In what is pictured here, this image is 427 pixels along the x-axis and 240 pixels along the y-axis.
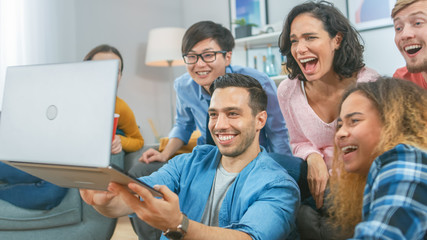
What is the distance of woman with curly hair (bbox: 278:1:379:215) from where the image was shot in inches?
63.5

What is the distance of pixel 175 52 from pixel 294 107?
2321 mm

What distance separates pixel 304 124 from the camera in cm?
168

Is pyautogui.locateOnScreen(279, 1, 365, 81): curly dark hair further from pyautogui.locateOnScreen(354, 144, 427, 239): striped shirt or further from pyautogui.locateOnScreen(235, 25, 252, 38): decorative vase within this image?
pyautogui.locateOnScreen(235, 25, 252, 38): decorative vase

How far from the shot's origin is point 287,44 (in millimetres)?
1750

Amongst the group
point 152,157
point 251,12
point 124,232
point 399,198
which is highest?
point 251,12

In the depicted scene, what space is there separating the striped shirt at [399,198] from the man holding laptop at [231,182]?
373mm

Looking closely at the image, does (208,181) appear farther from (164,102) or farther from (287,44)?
(164,102)

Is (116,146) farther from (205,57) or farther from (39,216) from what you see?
Answer: (205,57)

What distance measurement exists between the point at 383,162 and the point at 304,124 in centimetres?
83

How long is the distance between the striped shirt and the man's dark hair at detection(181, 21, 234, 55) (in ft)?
4.46

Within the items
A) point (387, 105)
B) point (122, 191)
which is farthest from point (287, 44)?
point (122, 191)

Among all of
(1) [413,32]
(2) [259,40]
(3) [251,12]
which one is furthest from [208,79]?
(3) [251,12]

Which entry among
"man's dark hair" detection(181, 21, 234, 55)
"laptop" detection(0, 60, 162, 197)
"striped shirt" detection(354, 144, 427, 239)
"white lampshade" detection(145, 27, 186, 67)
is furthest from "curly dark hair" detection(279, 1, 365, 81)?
"white lampshade" detection(145, 27, 186, 67)

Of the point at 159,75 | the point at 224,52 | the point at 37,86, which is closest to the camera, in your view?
the point at 37,86
